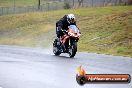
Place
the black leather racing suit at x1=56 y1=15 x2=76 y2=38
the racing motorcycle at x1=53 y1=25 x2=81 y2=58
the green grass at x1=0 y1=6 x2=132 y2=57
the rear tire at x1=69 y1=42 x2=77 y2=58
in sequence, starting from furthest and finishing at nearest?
the green grass at x1=0 y1=6 x2=132 y2=57 → the black leather racing suit at x1=56 y1=15 x2=76 y2=38 → the racing motorcycle at x1=53 y1=25 x2=81 y2=58 → the rear tire at x1=69 y1=42 x2=77 y2=58

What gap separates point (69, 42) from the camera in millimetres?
22234

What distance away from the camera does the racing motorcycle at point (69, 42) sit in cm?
2178

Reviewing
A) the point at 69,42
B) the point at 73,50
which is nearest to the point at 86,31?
the point at 69,42

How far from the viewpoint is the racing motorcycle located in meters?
21.8

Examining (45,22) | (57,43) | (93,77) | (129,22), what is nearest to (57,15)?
(45,22)

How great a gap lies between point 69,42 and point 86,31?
79.4 feet

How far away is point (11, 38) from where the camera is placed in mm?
55812

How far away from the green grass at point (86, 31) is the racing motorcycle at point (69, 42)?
4.97 m

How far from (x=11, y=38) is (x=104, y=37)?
18.6 metres

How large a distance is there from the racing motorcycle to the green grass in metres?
4.97

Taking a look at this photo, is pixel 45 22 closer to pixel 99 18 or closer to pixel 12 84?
pixel 99 18

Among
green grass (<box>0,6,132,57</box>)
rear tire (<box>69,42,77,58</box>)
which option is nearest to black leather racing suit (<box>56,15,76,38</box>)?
rear tire (<box>69,42,77,58</box>)

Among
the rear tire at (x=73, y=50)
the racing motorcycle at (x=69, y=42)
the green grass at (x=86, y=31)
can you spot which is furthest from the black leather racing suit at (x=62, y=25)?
the green grass at (x=86, y=31)

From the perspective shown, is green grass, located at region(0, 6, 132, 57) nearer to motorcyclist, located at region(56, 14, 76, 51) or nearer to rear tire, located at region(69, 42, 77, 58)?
motorcyclist, located at region(56, 14, 76, 51)
